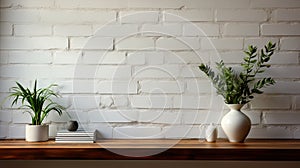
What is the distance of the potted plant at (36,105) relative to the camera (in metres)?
1.72

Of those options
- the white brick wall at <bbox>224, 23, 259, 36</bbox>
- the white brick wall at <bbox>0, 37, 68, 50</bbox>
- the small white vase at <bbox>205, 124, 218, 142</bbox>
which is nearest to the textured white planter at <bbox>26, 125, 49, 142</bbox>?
the white brick wall at <bbox>0, 37, 68, 50</bbox>

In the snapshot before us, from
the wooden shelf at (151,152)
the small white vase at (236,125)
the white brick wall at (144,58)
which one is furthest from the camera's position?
the white brick wall at (144,58)

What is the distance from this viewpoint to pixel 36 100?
1760 mm

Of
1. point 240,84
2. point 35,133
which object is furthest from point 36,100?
point 240,84

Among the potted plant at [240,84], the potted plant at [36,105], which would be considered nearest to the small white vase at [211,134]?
the potted plant at [240,84]

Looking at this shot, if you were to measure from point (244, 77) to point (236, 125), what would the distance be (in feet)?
0.75

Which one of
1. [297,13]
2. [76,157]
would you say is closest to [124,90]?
[76,157]

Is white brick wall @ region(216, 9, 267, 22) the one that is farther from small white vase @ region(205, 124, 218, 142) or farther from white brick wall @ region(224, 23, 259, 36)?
small white vase @ region(205, 124, 218, 142)

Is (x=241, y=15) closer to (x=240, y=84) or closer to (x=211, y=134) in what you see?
(x=240, y=84)

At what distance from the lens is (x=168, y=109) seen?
1847 millimetres

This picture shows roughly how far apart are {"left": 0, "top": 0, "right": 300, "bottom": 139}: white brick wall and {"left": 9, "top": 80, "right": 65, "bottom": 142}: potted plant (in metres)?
0.04

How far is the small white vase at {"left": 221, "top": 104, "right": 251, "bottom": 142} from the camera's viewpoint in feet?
5.50

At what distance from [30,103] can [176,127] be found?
70 cm

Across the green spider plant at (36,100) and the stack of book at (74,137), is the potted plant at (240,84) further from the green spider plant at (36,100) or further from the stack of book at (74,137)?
the green spider plant at (36,100)
